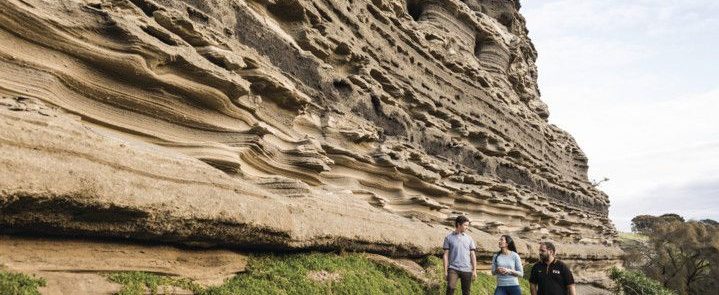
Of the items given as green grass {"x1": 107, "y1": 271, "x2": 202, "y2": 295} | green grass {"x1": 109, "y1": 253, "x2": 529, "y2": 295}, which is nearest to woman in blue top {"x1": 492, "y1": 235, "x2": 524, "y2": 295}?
green grass {"x1": 109, "y1": 253, "x2": 529, "y2": 295}

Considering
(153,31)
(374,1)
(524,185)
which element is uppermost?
(374,1)

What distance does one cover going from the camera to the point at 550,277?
266 inches

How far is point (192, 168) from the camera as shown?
5.57m

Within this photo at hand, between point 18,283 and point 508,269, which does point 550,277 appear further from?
point 18,283

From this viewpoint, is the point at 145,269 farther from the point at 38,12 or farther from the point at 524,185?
the point at 524,185

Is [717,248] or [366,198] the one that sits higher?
[717,248]

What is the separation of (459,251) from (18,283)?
631 centimetres

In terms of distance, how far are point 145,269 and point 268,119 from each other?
4.43m

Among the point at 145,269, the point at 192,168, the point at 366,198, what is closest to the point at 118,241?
the point at 145,269

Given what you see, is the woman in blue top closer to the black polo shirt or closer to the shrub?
the black polo shirt

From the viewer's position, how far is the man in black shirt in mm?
6637

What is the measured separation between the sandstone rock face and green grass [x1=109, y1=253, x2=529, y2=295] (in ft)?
0.95

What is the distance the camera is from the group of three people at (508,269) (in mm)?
6695

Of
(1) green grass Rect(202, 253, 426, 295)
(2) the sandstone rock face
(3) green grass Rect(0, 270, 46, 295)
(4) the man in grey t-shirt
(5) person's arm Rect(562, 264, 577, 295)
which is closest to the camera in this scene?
(3) green grass Rect(0, 270, 46, 295)
